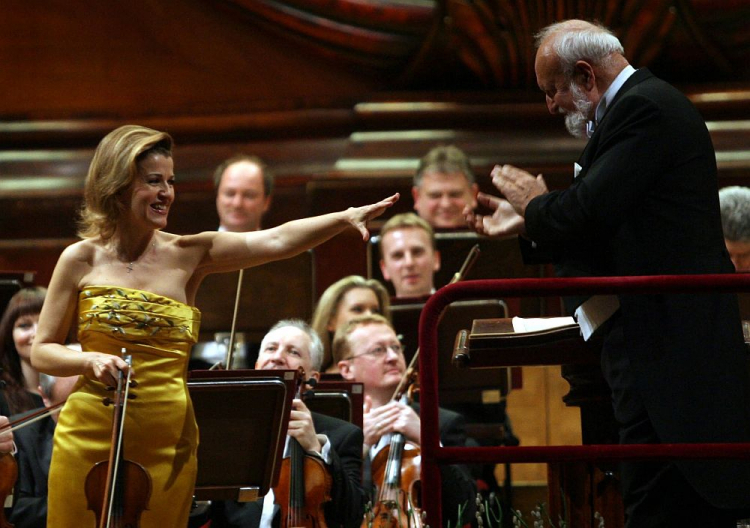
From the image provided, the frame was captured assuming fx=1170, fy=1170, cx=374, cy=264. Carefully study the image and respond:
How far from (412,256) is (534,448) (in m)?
2.10

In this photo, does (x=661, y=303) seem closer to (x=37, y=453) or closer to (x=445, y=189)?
(x=37, y=453)

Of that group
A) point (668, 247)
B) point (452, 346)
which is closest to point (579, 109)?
point (668, 247)

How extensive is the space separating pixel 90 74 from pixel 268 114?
Answer: 91 cm

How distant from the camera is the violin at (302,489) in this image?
300 centimetres

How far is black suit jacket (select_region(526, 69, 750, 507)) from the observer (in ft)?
6.75

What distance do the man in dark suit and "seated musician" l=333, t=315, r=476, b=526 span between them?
117 cm

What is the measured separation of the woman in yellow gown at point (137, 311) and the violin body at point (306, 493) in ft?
1.95

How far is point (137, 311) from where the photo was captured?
A: 96.0 inches

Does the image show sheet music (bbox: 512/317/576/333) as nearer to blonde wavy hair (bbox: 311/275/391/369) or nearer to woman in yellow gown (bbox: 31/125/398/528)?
woman in yellow gown (bbox: 31/125/398/528)

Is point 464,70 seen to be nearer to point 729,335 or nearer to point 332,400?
point 332,400

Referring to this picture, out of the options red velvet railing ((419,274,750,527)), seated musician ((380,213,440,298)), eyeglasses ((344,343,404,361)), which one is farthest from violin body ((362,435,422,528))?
red velvet railing ((419,274,750,527))

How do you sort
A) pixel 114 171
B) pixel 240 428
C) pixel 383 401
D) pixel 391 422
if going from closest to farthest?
pixel 114 171 < pixel 240 428 < pixel 391 422 < pixel 383 401

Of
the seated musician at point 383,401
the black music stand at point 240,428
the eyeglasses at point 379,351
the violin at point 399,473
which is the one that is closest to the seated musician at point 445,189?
the seated musician at point 383,401

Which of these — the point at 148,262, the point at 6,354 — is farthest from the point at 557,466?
the point at 6,354
